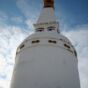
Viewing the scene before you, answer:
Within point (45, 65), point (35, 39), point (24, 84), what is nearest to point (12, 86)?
point (24, 84)

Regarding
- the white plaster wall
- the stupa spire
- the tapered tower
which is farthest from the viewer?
the stupa spire

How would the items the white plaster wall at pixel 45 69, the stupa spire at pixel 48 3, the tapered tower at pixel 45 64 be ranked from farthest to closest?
1. the stupa spire at pixel 48 3
2. the tapered tower at pixel 45 64
3. the white plaster wall at pixel 45 69

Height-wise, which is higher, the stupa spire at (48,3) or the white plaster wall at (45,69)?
the stupa spire at (48,3)

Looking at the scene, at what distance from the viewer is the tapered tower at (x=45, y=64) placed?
19.8 metres

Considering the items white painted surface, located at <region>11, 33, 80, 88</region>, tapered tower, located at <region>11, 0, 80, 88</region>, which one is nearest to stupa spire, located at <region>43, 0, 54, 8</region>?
tapered tower, located at <region>11, 0, 80, 88</region>

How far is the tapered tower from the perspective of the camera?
1983 cm

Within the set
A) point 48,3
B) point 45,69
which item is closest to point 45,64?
point 45,69

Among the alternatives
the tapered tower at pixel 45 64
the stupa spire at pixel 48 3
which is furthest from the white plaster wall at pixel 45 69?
the stupa spire at pixel 48 3

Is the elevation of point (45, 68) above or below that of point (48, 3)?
below

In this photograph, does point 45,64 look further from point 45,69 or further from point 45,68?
point 45,69

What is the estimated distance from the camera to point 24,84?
65.7ft

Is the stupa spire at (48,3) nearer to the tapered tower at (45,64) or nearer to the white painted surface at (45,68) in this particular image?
the tapered tower at (45,64)

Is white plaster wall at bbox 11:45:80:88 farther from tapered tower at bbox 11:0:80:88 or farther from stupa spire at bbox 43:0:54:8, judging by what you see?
stupa spire at bbox 43:0:54:8

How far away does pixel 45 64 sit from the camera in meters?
20.9
